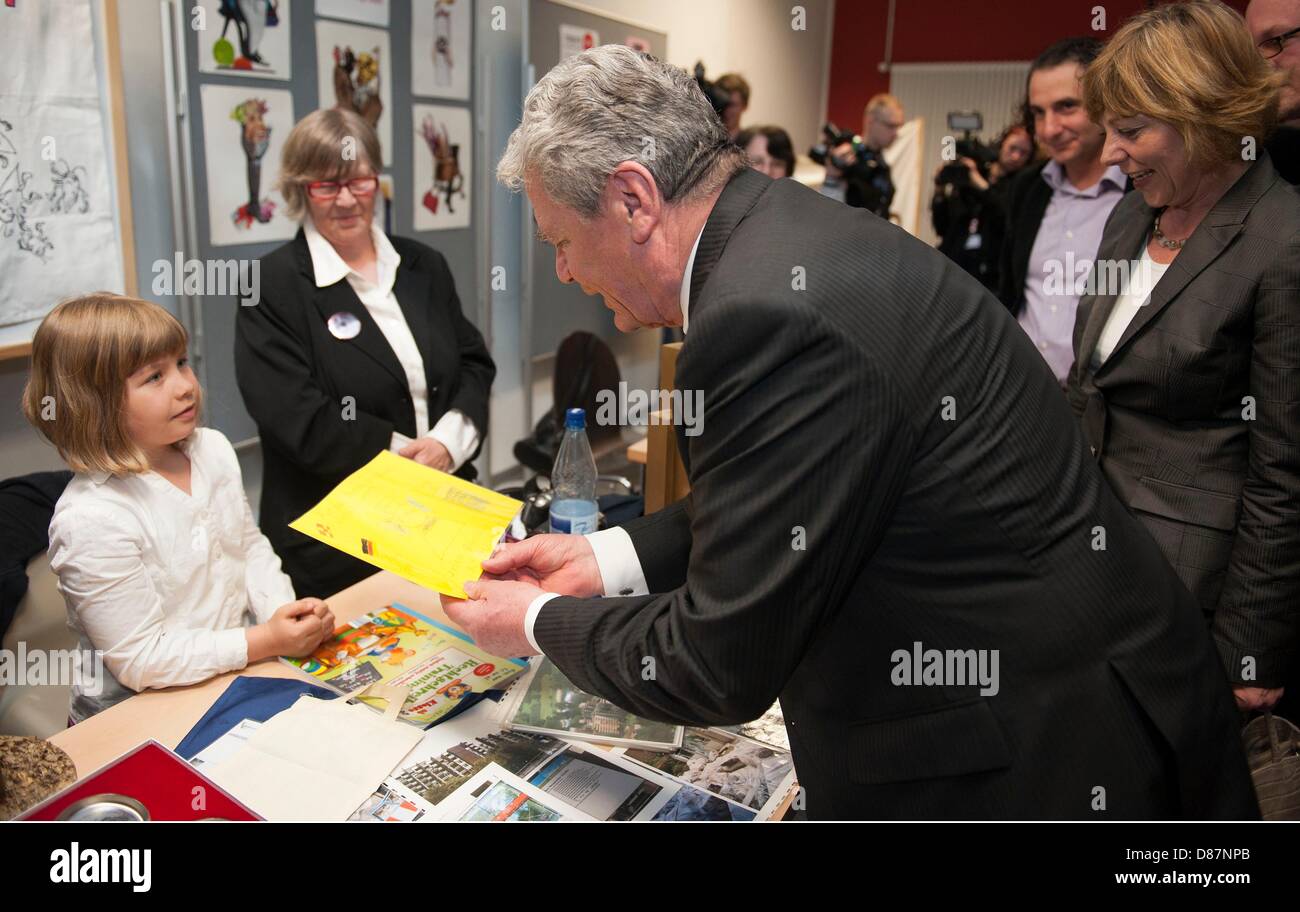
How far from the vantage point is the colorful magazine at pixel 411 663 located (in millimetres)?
1469

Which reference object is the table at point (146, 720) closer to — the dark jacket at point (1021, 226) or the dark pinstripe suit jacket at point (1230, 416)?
the dark pinstripe suit jacket at point (1230, 416)

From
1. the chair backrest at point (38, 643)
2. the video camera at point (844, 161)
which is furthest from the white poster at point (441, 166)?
the chair backrest at point (38, 643)

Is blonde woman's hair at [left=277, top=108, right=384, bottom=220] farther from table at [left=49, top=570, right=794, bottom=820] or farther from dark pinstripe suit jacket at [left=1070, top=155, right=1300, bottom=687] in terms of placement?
dark pinstripe suit jacket at [left=1070, top=155, right=1300, bottom=687]

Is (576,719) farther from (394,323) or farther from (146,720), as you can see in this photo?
(394,323)

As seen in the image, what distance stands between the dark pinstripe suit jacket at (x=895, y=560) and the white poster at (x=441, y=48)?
304 centimetres

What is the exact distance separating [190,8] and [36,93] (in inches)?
23.3

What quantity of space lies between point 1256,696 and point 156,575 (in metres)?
1.99

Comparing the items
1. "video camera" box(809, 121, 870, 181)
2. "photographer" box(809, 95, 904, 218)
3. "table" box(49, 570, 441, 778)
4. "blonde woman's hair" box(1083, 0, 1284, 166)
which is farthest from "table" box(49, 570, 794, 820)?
"video camera" box(809, 121, 870, 181)

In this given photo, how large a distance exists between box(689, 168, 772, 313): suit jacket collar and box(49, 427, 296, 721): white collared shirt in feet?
3.28

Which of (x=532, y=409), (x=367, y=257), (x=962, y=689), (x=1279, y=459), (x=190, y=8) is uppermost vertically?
(x=190, y=8)

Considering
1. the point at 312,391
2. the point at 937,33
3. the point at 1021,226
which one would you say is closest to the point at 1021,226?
the point at 1021,226

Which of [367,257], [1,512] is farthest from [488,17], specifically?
[1,512]
